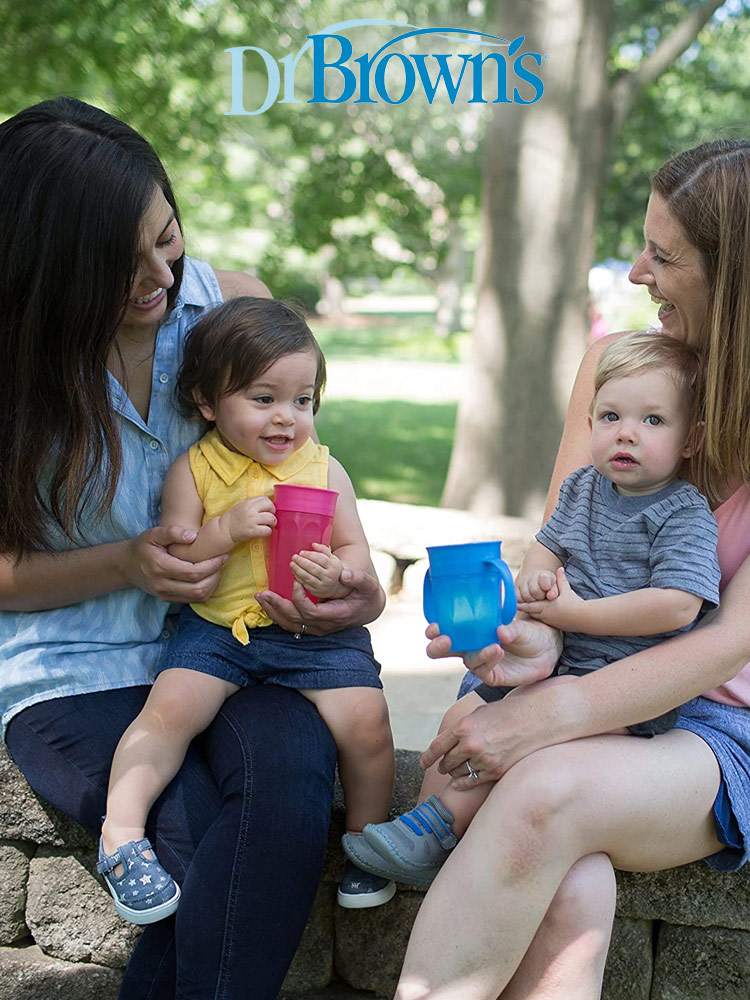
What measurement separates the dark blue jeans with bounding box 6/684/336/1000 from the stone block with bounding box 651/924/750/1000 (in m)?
0.74

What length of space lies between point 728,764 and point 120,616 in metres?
1.17

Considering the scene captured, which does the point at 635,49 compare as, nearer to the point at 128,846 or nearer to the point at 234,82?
the point at 234,82

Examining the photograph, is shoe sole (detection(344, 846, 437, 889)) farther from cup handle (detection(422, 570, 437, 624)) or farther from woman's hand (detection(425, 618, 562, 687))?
cup handle (detection(422, 570, 437, 624))

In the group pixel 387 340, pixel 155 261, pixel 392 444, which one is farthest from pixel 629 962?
pixel 387 340

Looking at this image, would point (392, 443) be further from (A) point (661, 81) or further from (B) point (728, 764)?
(B) point (728, 764)

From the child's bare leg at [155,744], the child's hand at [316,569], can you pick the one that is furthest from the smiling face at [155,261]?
the child's bare leg at [155,744]

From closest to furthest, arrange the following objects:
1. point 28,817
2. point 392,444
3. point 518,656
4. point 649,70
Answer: point 518,656 < point 28,817 < point 649,70 < point 392,444

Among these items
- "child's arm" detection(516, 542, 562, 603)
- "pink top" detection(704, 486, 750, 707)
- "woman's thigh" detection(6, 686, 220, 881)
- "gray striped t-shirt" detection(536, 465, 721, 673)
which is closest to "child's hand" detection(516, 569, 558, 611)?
"child's arm" detection(516, 542, 562, 603)

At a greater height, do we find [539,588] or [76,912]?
[539,588]

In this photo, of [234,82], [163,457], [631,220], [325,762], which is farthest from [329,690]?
[631,220]

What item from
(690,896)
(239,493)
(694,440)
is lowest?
(690,896)

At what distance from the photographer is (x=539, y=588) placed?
194 centimetres

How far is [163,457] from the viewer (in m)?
2.30

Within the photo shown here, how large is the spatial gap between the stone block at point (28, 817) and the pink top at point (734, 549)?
1.27 meters
